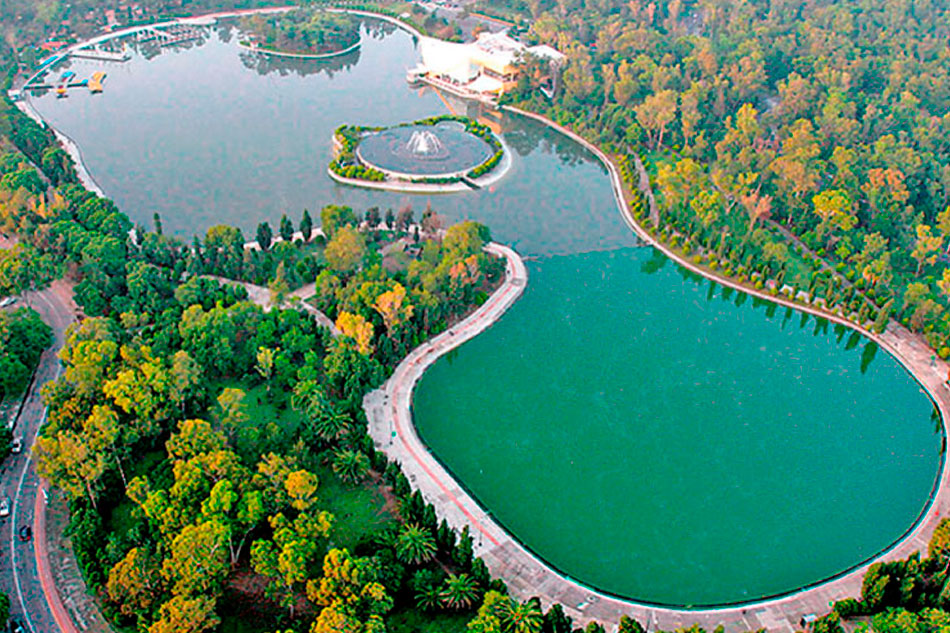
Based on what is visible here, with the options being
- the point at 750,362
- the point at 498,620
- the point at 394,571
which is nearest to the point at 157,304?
the point at 394,571

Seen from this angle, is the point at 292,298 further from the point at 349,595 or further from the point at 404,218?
the point at 349,595

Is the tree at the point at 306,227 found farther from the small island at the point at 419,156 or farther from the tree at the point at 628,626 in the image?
the tree at the point at 628,626

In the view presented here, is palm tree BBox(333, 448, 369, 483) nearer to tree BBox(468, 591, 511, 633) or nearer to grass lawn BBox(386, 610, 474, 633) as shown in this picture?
grass lawn BBox(386, 610, 474, 633)

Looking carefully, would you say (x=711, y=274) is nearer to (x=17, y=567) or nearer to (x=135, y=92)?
(x=17, y=567)

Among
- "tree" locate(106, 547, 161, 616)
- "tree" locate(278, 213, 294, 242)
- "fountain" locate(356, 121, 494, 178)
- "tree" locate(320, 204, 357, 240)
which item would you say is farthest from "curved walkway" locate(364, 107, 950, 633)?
"fountain" locate(356, 121, 494, 178)

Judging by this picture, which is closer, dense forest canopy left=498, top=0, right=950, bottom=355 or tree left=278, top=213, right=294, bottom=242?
tree left=278, top=213, right=294, bottom=242

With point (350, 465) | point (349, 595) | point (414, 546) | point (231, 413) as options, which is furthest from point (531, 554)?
point (231, 413)
